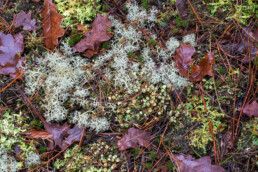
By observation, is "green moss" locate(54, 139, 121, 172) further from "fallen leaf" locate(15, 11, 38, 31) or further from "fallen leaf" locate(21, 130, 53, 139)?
"fallen leaf" locate(15, 11, 38, 31)

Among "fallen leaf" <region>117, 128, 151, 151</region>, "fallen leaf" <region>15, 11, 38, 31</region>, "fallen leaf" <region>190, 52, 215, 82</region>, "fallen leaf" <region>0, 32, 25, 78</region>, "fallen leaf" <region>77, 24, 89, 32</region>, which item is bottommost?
"fallen leaf" <region>117, 128, 151, 151</region>

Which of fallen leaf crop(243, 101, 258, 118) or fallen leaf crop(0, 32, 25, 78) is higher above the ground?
fallen leaf crop(0, 32, 25, 78)

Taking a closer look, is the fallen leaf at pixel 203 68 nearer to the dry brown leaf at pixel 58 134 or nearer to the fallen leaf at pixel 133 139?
the fallen leaf at pixel 133 139

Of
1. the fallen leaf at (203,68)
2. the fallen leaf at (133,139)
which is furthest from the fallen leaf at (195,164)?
the fallen leaf at (203,68)

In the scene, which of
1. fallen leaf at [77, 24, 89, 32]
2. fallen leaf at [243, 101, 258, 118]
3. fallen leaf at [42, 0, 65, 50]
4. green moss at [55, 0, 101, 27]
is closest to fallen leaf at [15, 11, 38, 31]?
fallen leaf at [42, 0, 65, 50]

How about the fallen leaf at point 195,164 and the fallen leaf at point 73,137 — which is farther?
the fallen leaf at point 73,137

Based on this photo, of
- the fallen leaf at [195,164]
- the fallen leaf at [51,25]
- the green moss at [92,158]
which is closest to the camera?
the fallen leaf at [195,164]

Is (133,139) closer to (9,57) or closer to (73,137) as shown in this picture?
(73,137)
